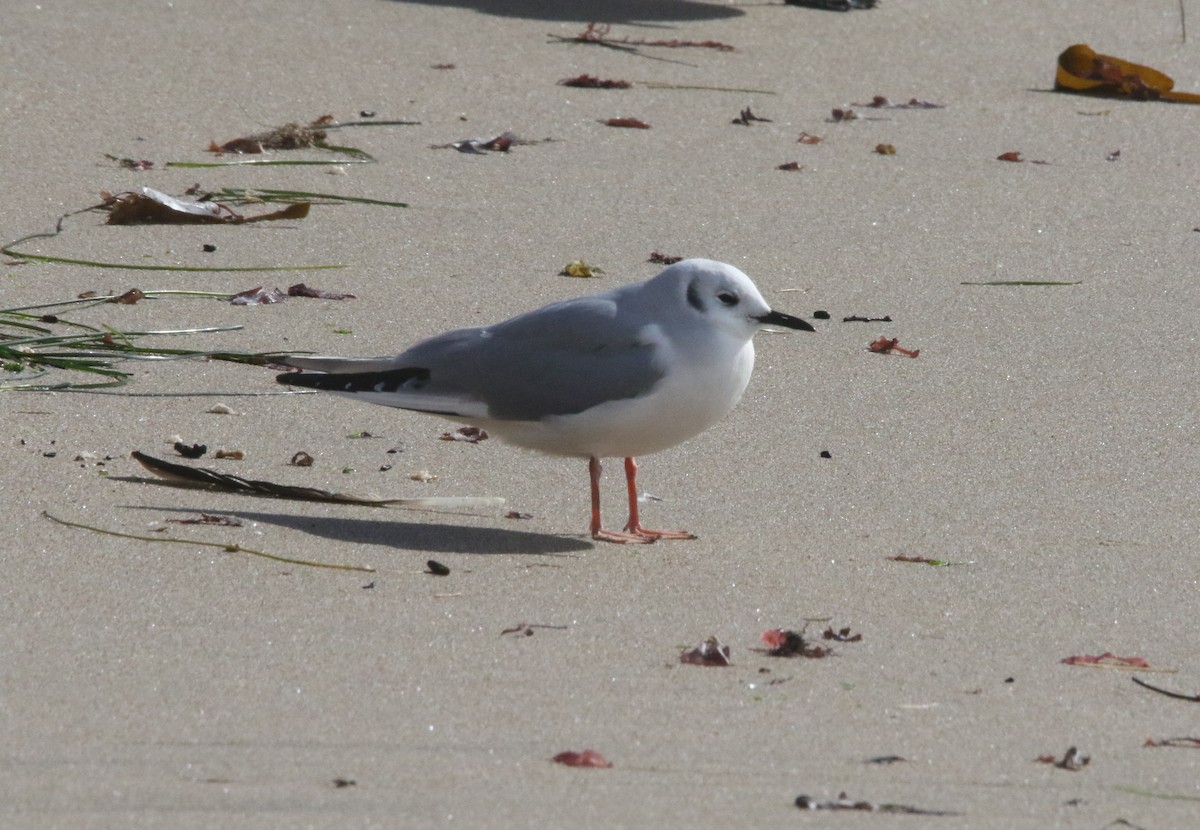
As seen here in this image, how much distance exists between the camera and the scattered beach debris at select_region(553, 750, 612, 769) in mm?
2883

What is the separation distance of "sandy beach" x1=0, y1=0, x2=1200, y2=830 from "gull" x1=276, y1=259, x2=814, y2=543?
239 mm

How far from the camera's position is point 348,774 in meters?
2.80

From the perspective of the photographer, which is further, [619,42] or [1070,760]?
[619,42]

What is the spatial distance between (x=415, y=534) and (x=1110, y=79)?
216 inches

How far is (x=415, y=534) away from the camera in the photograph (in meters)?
4.23

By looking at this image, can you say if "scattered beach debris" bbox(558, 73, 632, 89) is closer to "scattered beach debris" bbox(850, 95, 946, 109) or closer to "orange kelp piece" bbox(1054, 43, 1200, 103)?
"scattered beach debris" bbox(850, 95, 946, 109)

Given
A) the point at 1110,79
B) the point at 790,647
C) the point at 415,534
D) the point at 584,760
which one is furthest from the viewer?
the point at 1110,79

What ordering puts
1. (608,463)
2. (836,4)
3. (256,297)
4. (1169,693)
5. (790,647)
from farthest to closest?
(836,4) < (256,297) < (608,463) < (790,647) < (1169,693)

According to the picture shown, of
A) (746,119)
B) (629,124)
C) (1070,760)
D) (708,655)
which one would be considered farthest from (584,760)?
(746,119)

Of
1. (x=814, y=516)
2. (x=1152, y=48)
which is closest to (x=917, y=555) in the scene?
(x=814, y=516)

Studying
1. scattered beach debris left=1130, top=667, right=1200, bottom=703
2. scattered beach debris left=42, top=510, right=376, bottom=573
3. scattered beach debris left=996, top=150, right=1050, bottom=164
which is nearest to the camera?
scattered beach debris left=1130, top=667, right=1200, bottom=703

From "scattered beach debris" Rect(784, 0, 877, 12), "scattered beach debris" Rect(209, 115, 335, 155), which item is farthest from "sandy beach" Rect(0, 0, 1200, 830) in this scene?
"scattered beach debris" Rect(784, 0, 877, 12)

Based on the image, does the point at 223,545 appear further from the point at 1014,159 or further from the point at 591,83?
the point at 591,83

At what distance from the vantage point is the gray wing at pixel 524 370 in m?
4.29
